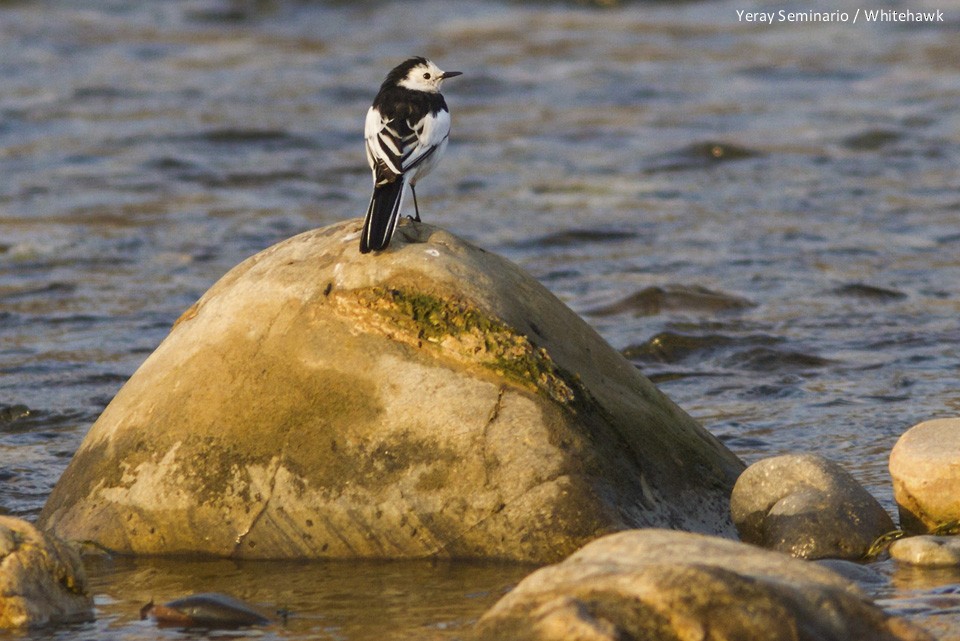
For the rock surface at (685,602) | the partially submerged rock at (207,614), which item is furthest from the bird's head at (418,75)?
the rock surface at (685,602)

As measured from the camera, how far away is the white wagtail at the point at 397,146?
606 cm

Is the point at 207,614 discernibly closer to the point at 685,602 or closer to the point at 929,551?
the point at 685,602

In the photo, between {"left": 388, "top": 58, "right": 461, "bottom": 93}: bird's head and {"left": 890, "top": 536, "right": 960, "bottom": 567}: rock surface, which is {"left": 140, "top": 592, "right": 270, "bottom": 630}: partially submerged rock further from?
{"left": 388, "top": 58, "right": 461, "bottom": 93}: bird's head

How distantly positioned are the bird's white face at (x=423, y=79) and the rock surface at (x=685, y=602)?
3.74 m

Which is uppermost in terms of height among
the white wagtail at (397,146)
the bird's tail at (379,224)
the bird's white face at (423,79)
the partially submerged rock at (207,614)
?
the bird's white face at (423,79)

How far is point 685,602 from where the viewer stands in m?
4.23

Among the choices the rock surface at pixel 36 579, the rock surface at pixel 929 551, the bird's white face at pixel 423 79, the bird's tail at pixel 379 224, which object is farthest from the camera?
the bird's white face at pixel 423 79

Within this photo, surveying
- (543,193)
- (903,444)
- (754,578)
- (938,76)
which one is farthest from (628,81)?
(754,578)

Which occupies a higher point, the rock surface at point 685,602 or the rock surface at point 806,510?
the rock surface at point 685,602

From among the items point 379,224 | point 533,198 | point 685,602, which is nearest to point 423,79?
point 379,224

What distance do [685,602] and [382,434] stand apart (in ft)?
5.78

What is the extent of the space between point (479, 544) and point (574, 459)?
481 mm

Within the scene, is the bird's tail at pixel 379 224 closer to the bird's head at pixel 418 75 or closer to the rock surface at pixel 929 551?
the bird's head at pixel 418 75

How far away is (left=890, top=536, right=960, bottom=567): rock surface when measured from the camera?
5477 mm
